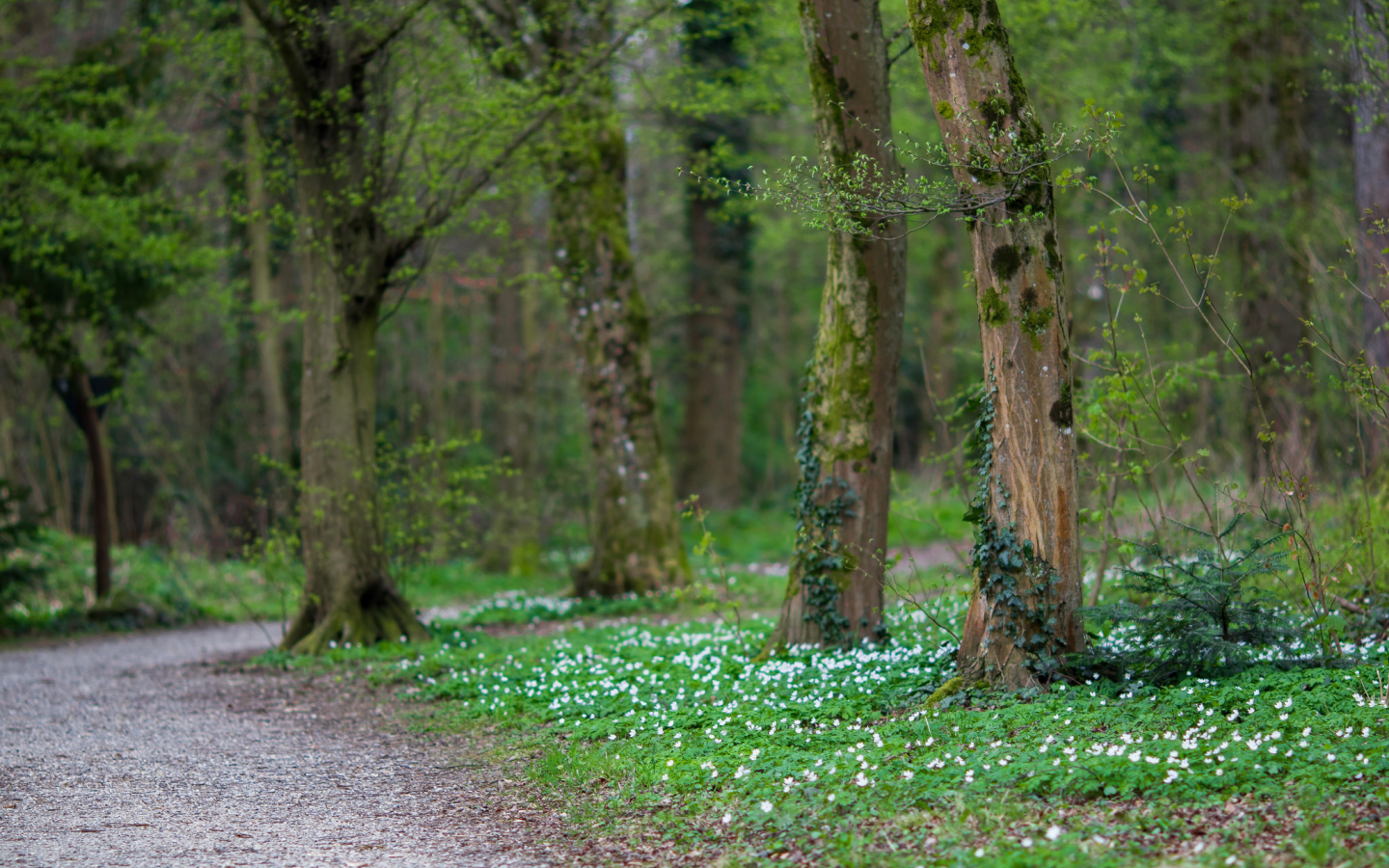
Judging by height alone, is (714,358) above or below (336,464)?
above

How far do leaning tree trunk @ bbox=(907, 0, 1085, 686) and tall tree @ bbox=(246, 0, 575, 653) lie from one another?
4824 mm

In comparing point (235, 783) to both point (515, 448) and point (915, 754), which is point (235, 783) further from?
point (515, 448)

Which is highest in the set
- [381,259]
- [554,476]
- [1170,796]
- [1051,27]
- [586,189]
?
[1051,27]

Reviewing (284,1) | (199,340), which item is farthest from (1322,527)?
(199,340)

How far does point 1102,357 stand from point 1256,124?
9902mm

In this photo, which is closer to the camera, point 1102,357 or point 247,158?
point 1102,357

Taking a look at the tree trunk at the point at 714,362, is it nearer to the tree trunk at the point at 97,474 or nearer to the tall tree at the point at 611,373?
the tall tree at the point at 611,373

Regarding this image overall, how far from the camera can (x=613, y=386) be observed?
12086 millimetres

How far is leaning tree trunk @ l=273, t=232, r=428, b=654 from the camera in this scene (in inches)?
361

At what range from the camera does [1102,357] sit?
6742 millimetres

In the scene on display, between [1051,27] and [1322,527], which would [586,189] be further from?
[1322,527]

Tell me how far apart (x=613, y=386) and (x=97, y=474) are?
636 cm

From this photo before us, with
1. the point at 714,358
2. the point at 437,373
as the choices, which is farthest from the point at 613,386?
→ the point at 714,358

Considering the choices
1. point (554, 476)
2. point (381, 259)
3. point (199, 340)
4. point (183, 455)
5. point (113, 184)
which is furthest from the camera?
point (199, 340)
